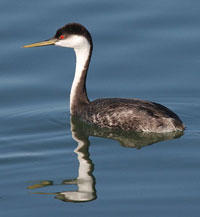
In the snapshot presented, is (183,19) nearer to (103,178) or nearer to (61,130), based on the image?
(61,130)

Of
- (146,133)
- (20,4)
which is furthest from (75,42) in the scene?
(20,4)

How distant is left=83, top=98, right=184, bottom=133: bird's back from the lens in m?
12.3

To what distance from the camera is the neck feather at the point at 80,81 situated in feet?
44.5

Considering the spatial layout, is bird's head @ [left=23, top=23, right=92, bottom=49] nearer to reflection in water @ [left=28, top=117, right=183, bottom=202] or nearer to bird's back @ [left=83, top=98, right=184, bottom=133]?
bird's back @ [left=83, top=98, right=184, bottom=133]

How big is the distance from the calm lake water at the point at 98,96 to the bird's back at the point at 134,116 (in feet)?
0.97

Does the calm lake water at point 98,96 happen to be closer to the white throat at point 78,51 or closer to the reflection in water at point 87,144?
the reflection in water at point 87,144

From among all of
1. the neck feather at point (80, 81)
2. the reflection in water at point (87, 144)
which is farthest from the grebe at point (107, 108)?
the reflection in water at point (87, 144)

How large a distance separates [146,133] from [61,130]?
1492mm

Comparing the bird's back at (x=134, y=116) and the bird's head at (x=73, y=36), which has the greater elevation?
the bird's head at (x=73, y=36)

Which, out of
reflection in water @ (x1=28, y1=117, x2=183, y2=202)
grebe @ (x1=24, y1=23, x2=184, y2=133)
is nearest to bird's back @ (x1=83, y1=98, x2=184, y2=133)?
grebe @ (x1=24, y1=23, x2=184, y2=133)

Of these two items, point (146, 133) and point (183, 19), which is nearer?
point (146, 133)

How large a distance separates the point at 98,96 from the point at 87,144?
2.14 meters

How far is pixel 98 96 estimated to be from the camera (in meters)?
14.3

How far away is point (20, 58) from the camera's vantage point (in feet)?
51.0
